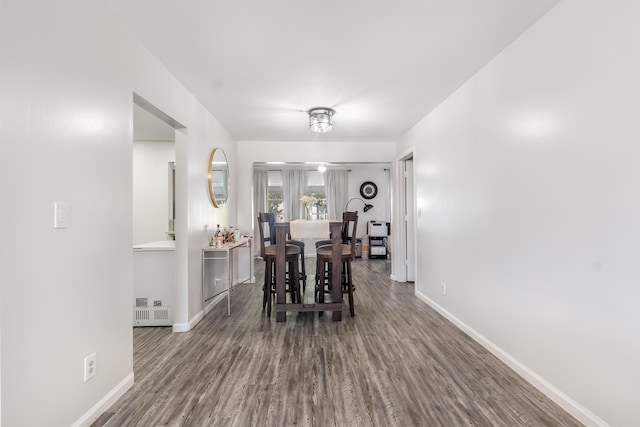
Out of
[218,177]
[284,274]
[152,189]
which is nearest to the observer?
[284,274]

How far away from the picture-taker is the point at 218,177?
12.7ft

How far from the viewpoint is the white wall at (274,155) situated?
4906mm

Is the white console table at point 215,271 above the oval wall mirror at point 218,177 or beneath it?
beneath

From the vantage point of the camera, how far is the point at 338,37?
2025mm

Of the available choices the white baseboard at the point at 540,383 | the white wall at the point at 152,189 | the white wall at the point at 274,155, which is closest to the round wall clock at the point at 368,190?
the white wall at the point at 274,155

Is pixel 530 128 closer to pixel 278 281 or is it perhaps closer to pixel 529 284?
pixel 529 284

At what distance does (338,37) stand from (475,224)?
1.94 metres

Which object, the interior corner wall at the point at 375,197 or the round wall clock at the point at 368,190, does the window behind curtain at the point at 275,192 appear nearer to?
the interior corner wall at the point at 375,197

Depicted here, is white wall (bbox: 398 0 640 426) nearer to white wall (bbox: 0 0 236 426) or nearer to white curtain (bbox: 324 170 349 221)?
white wall (bbox: 0 0 236 426)

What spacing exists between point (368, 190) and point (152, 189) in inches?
205

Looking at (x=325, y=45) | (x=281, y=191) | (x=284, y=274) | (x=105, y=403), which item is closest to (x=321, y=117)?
(x=325, y=45)

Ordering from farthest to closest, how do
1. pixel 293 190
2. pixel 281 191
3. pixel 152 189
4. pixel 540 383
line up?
pixel 281 191, pixel 293 190, pixel 152 189, pixel 540 383

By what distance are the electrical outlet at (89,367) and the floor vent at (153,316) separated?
4.57 feet

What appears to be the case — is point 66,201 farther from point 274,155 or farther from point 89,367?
point 274,155
